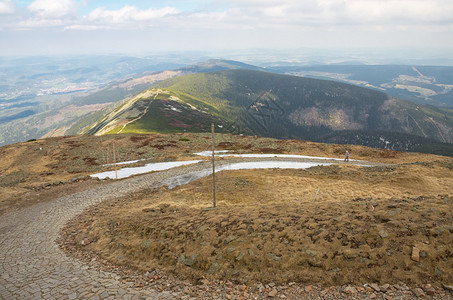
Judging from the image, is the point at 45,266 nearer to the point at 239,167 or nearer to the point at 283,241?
the point at 283,241

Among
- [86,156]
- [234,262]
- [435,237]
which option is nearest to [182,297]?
[234,262]

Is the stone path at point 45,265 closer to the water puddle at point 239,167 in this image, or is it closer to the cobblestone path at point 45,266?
the cobblestone path at point 45,266

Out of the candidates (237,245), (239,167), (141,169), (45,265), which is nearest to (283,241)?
(237,245)

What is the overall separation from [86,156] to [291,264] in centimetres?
6184

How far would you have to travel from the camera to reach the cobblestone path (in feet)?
36.6

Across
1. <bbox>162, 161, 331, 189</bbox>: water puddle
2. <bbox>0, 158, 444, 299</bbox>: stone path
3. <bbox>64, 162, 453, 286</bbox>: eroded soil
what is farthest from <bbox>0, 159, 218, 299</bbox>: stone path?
<bbox>162, 161, 331, 189</bbox>: water puddle

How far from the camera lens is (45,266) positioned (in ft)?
45.4

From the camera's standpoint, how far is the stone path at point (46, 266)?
11.1 metres

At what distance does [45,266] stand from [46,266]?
6cm

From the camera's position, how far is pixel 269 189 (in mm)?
26000

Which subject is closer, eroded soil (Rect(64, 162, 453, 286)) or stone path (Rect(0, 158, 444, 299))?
eroded soil (Rect(64, 162, 453, 286))

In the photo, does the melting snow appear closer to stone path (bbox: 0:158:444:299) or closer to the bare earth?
the bare earth

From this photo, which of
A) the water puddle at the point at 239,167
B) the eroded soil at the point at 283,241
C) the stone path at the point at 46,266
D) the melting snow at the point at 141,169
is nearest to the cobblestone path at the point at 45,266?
the stone path at the point at 46,266

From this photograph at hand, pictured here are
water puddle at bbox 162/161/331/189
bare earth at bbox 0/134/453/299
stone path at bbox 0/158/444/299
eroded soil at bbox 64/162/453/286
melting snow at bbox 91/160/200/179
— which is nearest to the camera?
bare earth at bbox 0/134/453/299
